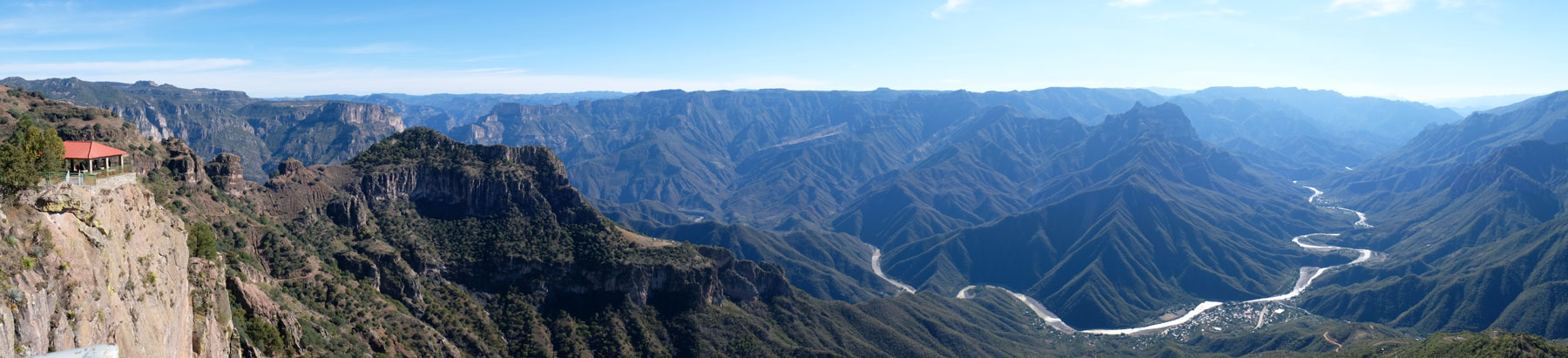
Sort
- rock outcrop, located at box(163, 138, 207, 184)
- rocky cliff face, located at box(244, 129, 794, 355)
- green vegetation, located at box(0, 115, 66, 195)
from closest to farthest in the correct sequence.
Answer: green vegetation, located at box(0, 115, 66, 195)
rock outcrop, located at box(163, 138, 207, 184)
rocky cliff face, located at box(244, 129, 794, 355)

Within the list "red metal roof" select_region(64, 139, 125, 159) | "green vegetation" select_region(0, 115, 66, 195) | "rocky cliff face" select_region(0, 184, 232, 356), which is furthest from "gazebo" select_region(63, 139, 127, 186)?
"rocky cliff face" select_region(0, 184, 232, 356)

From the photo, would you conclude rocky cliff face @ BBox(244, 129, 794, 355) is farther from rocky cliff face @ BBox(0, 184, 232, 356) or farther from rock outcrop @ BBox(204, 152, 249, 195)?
rocky cliff face @ BBox(0, 184, 232, 356)

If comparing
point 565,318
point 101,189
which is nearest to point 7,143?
point 101,189

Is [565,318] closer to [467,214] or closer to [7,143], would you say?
[467,214]

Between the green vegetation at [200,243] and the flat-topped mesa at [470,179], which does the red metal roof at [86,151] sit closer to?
the green vegetation at [200,243]

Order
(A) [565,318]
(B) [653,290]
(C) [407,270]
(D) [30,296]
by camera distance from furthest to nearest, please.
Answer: (B) [653,290] < (A) [565,318] < (C) [407,270] < (D) [30,296]
